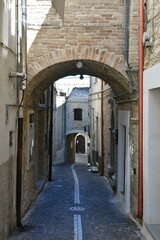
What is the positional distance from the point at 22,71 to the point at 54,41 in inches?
42.0

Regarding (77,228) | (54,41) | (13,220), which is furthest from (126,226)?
(54,41)

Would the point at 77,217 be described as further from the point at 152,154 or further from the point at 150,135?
the point at 150,135

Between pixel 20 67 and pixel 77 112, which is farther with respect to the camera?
pixel 77 112

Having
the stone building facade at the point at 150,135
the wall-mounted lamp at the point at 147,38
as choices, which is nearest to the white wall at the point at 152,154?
the stone building facade at the point at 150,135

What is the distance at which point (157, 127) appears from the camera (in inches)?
280

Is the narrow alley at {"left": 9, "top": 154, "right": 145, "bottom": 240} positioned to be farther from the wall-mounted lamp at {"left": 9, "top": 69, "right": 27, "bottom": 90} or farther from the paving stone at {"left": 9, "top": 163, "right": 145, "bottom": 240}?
the wall-mounted lamp at {"left": 9, "top": 69, "right": 27, "bottom": 90}

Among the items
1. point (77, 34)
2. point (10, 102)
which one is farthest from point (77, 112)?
point (10, 102)

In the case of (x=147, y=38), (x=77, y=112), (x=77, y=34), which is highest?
(x=77, y=34)

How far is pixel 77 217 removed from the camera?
9.03 m

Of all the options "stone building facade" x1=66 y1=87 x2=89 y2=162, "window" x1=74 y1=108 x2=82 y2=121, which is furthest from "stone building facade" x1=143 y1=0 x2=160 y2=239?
"window" x1=74 y1=108 x2=82 y2=121

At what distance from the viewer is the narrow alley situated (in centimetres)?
757

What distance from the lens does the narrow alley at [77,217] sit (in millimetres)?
7566

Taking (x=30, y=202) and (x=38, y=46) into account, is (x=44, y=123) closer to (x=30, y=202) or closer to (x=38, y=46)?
(x=30, y=202)

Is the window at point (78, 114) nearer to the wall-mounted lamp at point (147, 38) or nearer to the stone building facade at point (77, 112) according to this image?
the stone building facade at point (77, 112)
